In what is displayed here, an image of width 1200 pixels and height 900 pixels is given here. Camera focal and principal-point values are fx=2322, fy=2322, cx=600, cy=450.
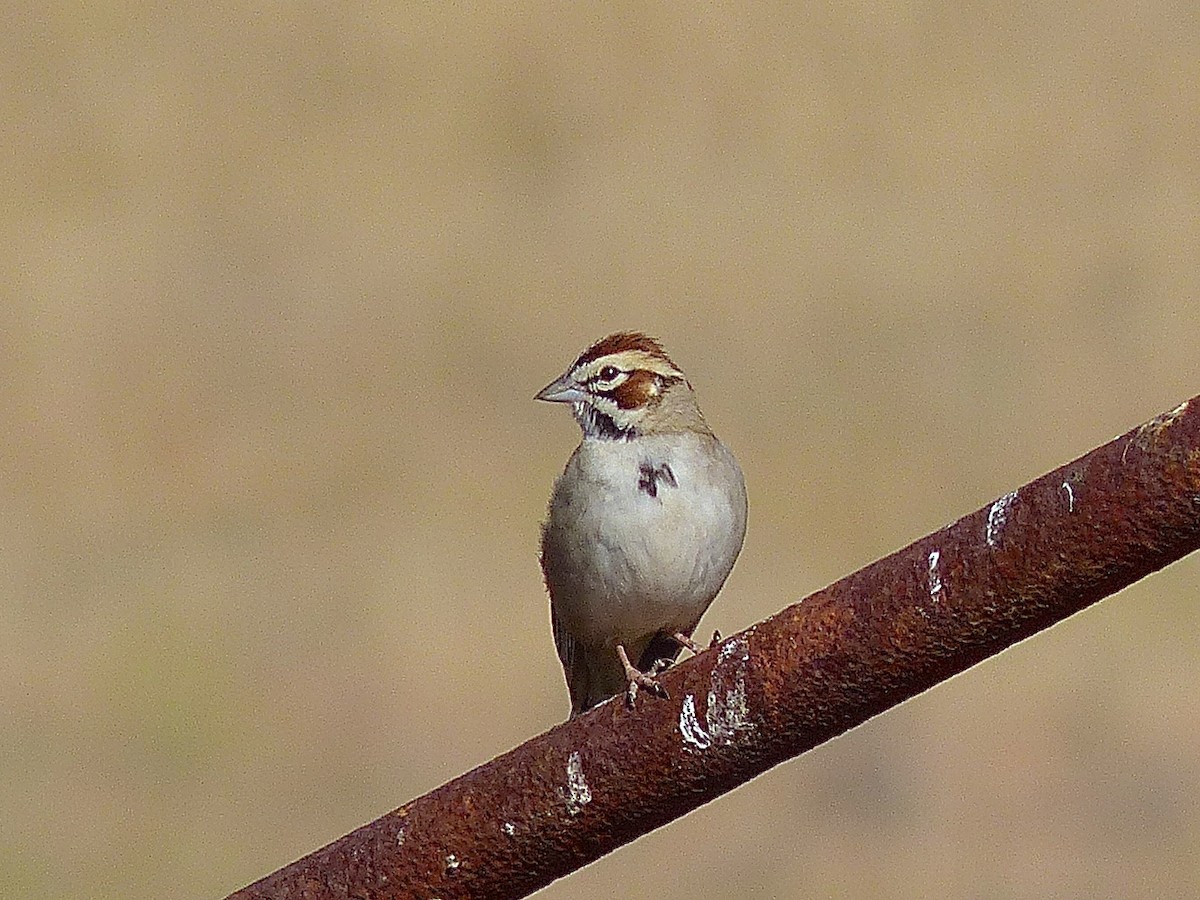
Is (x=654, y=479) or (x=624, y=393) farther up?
(x=624, y=393)

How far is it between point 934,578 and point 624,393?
96.5 inches

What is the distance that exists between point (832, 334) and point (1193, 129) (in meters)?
2.19

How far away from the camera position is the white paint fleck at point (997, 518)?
1.67 meters

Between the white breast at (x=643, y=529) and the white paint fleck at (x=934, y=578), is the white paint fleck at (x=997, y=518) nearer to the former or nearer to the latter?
the white paint fleck at (x=934, y=578)

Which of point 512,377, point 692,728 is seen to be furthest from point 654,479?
point 512,377

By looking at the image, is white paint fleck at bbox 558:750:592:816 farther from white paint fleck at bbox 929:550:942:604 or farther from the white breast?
the white breast

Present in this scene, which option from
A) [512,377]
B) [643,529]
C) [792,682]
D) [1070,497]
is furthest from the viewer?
[512,377]

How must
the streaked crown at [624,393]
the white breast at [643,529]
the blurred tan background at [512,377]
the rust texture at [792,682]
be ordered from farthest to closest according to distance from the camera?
1. the blurred tan background at [512,377]
2. the streaked crown at [624,393]
3. the white breast at [643,529]
4. the rust texture at [792,682]

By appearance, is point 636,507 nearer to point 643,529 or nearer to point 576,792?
point 643,529

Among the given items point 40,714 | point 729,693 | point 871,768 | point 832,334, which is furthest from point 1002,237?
point 729,693

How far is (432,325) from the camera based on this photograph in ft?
34.2

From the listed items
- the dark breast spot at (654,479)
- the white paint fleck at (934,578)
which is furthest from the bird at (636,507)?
the white paint fleck at (934,578)

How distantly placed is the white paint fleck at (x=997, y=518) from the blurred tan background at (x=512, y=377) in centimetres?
603

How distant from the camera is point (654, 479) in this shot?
13.2 ft
